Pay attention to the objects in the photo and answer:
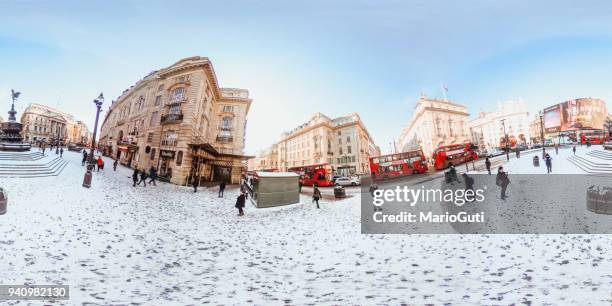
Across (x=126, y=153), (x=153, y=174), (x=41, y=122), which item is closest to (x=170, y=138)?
(x=153, y=174)

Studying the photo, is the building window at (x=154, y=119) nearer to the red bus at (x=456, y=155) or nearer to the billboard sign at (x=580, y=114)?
the red bus at (x=456, y=155)

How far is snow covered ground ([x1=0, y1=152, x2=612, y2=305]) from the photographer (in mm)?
4492

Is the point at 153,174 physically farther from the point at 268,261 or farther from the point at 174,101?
the point at 268,261

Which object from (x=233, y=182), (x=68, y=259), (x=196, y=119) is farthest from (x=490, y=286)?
(x=233, y=182)

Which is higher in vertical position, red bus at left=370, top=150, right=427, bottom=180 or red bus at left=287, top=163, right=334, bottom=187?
red bus at left=370, top=150, right=427, bottom=180

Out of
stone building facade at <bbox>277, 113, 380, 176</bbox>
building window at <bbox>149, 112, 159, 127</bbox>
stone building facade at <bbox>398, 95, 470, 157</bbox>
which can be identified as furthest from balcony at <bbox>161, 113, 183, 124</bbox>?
stone building facade at <bbox>398, 95, 470, 157</bbox>

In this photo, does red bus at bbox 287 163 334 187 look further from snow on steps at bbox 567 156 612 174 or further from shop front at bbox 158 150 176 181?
snow on steps at bbox 567 156 612 174

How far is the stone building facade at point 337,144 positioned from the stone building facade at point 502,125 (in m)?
49.9

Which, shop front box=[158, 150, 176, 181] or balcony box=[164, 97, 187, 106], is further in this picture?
balcony box=[164, 97, 187, 106]

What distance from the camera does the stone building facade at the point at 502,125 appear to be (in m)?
81.7

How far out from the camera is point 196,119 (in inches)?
830

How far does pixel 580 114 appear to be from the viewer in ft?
191

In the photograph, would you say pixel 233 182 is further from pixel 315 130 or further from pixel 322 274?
pixel 315 130

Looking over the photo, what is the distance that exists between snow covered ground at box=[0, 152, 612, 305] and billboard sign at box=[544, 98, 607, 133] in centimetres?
8276
